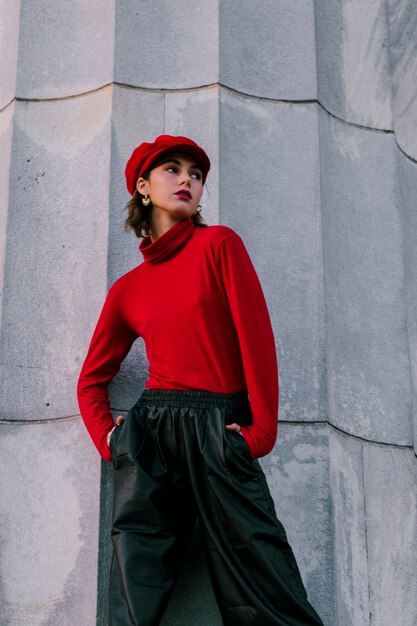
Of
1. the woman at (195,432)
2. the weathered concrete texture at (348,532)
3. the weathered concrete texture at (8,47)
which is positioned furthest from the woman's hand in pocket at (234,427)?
the weathered concrete texture at (8,47)

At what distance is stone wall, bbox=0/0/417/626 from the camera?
193 inches

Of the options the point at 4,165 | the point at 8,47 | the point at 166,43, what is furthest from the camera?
the point at 8,47

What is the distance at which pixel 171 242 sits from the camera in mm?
4609

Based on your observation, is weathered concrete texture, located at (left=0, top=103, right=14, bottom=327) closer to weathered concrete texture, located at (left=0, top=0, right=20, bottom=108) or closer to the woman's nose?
weathered concrete texture, located at (left=0, top=0, right=20, bottom=108)

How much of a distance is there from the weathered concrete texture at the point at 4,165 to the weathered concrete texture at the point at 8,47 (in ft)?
0.30

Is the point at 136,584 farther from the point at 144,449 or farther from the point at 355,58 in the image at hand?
the point at 355,58

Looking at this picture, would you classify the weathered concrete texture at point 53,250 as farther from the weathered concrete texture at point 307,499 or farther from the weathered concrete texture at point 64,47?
the weathered concrete texture at point 307,499

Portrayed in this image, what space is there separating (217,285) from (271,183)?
1.17 metres

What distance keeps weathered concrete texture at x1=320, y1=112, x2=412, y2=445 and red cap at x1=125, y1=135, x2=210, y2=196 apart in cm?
94

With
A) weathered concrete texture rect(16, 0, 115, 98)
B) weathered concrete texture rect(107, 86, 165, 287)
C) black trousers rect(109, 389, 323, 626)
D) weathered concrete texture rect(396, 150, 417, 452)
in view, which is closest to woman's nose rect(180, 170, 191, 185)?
Answer: weathered concrete texture rect(107, 86, 165, 287)

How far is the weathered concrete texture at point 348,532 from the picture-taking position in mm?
4879

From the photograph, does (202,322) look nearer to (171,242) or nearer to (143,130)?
(171,242)

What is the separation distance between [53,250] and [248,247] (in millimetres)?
881

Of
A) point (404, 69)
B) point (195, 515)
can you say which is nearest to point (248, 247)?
point (195, 515)
